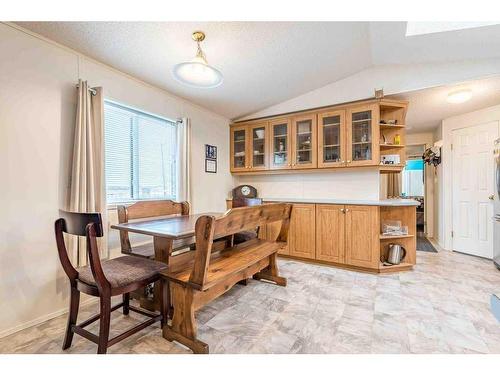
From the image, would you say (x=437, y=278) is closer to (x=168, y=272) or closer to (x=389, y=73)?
(x=389, y=73)

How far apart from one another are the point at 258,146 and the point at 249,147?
15cm

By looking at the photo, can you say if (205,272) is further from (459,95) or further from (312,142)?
(459,95)

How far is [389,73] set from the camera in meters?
2.98

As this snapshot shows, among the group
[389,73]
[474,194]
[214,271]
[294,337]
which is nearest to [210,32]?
[214,271]

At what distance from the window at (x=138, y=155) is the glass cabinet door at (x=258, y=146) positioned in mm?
1278

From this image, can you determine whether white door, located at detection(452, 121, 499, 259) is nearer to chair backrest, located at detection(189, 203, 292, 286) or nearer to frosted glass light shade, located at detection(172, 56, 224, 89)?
chair backrest, located at detection(189, 203, 292, 286)

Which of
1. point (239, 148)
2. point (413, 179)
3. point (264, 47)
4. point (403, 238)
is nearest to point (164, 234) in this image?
point (264, 47)

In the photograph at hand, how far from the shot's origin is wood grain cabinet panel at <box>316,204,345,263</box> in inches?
122

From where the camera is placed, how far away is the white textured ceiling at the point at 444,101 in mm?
2777

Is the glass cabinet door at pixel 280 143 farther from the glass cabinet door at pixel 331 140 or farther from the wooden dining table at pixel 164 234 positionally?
the wooden dining table at pixel 164 234

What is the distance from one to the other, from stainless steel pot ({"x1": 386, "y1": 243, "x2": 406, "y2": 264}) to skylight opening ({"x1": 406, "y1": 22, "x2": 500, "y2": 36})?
233 centimetres

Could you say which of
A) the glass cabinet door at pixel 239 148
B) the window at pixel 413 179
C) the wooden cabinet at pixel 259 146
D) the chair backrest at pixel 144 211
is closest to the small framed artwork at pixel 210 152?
the glass cabinet door at pixel 239 148

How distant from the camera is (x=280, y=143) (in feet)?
12.3

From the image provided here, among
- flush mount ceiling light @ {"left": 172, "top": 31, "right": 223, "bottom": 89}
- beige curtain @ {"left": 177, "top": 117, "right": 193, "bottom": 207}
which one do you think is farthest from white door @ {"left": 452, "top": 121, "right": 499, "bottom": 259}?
beige curtain @ {"left": 177, "top": 117, "right": 193, "bottom": 207}
